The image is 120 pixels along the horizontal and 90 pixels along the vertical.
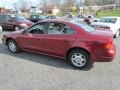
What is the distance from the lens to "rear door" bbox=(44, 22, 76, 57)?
19.8ft

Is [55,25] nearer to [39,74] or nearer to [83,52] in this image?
[83,52]

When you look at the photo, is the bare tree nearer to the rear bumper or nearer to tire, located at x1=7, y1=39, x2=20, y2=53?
tire, located at x1=7, y1=39, x2=20, y2=53

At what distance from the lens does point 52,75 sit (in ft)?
18.0

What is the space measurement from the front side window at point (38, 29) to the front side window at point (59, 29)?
299mm

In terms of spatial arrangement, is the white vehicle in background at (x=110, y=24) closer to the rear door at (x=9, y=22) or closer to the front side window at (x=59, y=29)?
the front side window at (x=59, y=29)

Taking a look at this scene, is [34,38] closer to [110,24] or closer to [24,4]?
[110,24]

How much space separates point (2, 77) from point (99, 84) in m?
2.70

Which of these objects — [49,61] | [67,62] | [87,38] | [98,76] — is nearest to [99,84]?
[98,76]

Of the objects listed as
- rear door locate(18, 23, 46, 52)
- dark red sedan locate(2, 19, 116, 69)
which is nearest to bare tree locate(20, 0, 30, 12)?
rear door locate(18, 23, 46, 52)

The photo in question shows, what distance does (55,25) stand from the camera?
21.1 ft

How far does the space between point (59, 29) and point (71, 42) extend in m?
0.72

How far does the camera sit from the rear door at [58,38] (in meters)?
6.04

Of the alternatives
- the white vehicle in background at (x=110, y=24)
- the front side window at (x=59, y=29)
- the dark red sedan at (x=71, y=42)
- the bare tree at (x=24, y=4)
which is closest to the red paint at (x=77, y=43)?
the dark red sedan at (x=71, y=42)

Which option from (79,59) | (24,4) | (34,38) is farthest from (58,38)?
(24,4)
